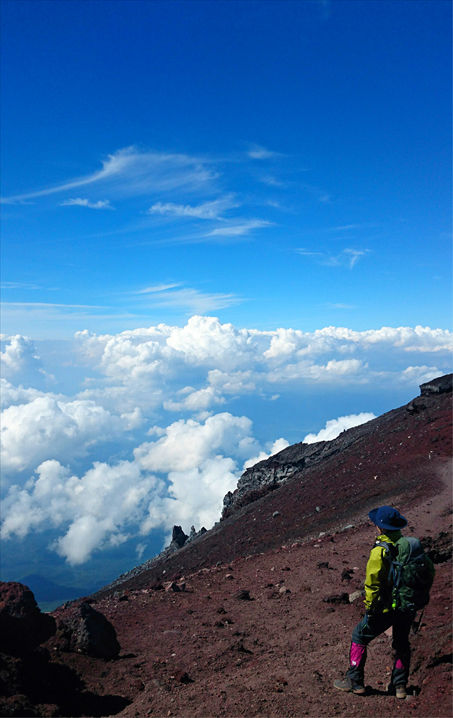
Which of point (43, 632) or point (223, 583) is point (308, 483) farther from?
point (43, 632)

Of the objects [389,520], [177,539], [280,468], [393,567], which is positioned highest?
[389,520]

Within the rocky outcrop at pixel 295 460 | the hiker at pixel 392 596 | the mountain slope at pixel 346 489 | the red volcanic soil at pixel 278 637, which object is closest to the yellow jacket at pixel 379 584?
the hiker at pixel 392 596

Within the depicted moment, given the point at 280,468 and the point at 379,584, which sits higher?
the point at 379,584

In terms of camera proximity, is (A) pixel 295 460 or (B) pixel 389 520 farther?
(A) pixel 295 460

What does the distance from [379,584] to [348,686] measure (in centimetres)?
147

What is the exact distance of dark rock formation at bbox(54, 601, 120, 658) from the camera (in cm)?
735

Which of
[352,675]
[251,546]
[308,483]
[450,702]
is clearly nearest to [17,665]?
[352,675]

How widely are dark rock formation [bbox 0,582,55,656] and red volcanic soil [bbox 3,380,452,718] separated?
330 mm

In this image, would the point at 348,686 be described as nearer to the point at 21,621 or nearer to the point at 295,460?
the point at 21,621

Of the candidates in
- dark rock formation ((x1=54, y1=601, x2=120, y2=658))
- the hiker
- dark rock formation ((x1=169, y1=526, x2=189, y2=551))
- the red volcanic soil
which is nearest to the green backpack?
the hiker

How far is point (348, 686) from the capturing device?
17.2ft

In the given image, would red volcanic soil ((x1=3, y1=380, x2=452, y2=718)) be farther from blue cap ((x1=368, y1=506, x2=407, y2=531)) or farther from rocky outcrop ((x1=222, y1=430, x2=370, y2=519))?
rocky outcrop ((x1=222, y1=430, x2=370, y2=519))

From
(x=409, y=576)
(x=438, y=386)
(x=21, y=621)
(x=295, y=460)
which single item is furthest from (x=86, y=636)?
(x=295, y=460)

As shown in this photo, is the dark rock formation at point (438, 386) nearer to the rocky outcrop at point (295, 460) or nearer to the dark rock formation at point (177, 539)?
the rocky outcrop at point (295, 460)
